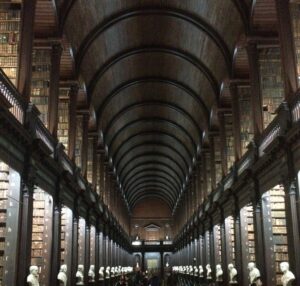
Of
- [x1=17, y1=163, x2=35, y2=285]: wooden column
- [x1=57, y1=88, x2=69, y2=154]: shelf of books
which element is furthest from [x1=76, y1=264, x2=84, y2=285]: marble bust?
[x1=17, y1=163, x2=35, y2=285]: wooden column

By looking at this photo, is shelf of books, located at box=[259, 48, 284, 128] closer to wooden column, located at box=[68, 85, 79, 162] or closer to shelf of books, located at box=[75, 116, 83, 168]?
wooden column, located at box=[68, 85, 79, 162]

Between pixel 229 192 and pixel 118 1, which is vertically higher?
pixel 118 1

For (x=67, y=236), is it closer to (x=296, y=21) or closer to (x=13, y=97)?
(x=13, y=97)

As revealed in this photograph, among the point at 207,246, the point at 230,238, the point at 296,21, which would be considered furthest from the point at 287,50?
the point at 207,246

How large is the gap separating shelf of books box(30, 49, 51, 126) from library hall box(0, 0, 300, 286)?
0.13 feet

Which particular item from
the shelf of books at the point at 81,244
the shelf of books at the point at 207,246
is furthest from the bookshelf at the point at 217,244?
the shelf of books at the point at 81,244

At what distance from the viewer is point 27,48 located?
11.2 m

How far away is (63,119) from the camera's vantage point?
18.2 m

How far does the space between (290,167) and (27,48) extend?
6.27 metres

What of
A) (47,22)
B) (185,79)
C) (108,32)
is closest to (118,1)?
(108,32)

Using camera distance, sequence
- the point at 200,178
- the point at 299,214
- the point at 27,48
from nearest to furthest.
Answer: the point at 299,214 < the point at 27,48 < the point at 200,178

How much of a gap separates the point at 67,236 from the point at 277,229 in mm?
6830

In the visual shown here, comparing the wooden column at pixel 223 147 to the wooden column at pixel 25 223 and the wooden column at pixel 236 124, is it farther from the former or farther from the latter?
the wooden column at pixel 25 223

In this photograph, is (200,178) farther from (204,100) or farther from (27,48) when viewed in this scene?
(27,48)
